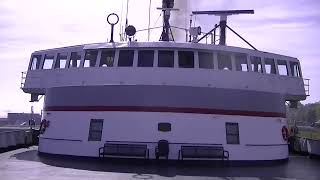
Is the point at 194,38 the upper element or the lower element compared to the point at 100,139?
upper

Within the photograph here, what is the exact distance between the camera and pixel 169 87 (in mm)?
17172

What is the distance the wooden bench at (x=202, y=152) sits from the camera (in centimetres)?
1648

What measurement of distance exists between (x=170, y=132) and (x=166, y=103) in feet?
3.38

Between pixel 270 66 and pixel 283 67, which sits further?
pixel 283 67

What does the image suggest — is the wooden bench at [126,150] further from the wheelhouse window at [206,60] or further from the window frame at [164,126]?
the wheelhouse window at [206,60]

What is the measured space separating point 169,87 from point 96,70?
2.92 m

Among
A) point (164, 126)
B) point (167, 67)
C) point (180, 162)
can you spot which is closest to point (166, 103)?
point (164, 126)

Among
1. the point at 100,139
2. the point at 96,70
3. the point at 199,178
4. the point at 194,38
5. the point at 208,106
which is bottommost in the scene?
the point at 199,178

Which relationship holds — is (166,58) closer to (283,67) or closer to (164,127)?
(164,127)

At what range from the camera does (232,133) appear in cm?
1744

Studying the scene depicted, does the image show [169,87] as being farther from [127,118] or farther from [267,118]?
[267,118]

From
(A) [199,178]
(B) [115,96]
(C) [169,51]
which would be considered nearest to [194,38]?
(C) [169,51]

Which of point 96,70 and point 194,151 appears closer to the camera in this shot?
point 194,151

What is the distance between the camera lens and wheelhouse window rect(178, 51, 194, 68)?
1791 cm
